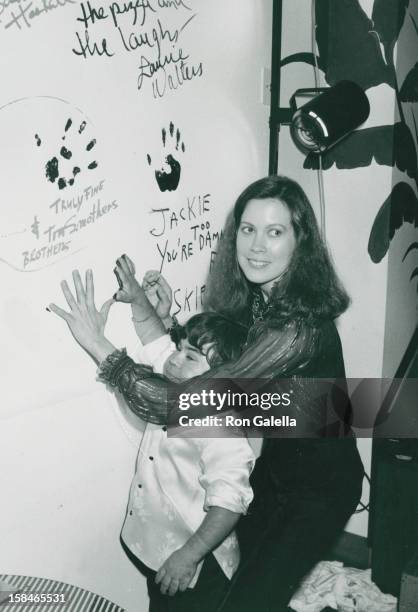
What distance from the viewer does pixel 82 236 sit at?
1235mm

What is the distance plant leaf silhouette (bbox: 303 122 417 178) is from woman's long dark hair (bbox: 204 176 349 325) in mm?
414

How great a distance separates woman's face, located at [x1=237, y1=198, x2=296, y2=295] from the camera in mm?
1413

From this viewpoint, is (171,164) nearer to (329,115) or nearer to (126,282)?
(126,282)

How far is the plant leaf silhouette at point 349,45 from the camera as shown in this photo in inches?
68.5

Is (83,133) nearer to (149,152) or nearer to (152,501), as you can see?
(149,152)

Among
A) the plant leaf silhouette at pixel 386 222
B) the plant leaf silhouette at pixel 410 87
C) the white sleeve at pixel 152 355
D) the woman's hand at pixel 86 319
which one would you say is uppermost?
the plant leaf silhouette at pixel 410 87

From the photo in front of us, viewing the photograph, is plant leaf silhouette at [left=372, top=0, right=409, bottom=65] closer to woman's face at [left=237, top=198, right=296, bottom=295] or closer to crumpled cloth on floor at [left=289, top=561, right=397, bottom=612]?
woman's face at [left=237, top=198, right=296, bottom=295]

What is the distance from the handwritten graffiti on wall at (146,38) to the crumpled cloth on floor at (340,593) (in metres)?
1.27

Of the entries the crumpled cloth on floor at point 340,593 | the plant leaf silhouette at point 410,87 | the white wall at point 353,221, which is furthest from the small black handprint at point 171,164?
the crumpled cloth on floor at point 340,593

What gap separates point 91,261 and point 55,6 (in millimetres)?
450

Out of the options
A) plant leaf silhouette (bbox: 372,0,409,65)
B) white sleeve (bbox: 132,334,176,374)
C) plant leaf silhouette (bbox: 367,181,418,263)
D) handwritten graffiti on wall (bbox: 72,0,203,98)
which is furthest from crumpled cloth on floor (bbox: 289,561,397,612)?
plant leaf silhouette (bbox: 372,0,409,65)

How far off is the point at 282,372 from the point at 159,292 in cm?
33
